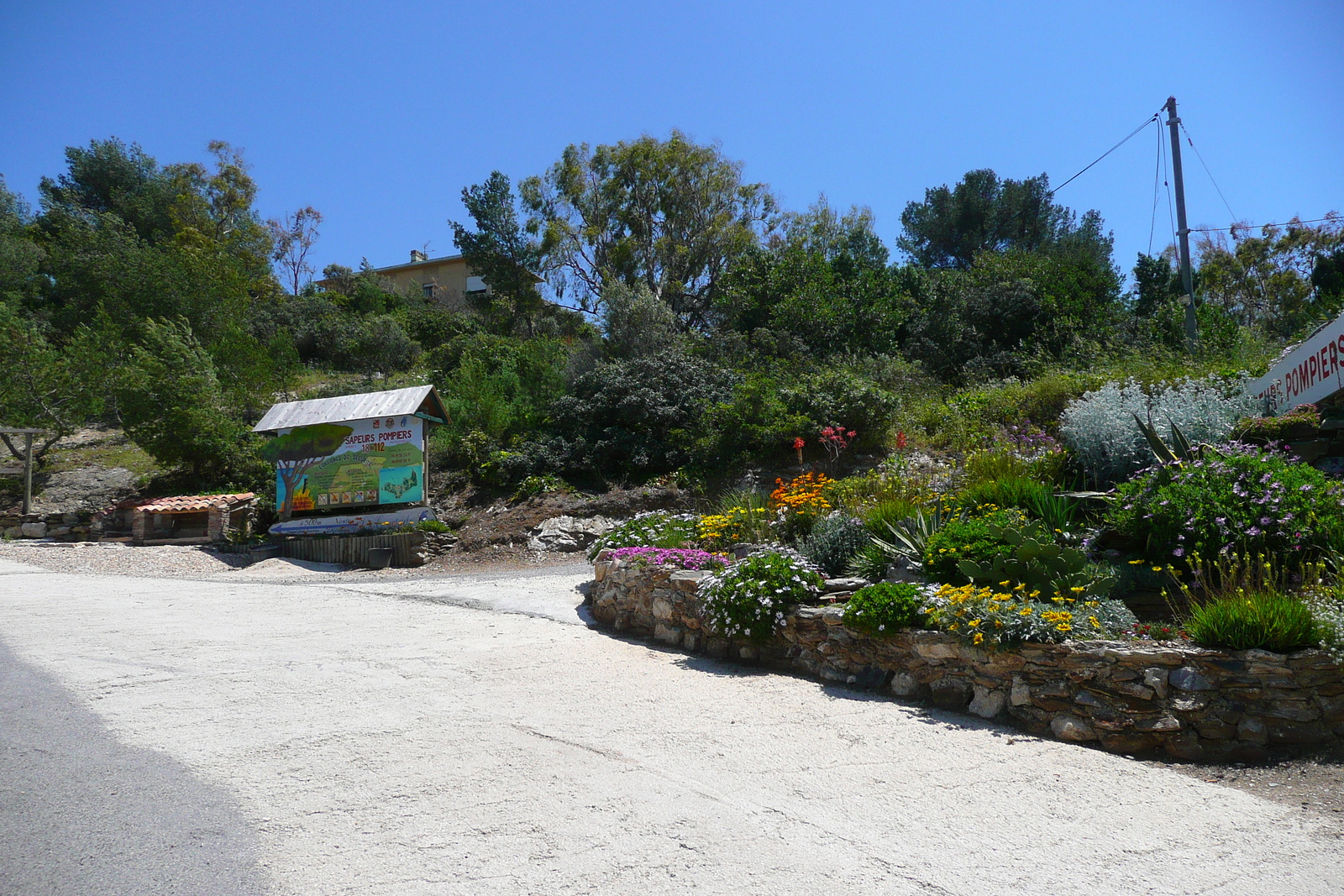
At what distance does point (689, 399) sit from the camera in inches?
677

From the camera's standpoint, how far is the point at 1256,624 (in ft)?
14.5

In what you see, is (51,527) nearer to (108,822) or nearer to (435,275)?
(108,822)

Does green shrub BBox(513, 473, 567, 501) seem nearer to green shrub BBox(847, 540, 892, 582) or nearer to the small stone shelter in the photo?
the small stone shelter

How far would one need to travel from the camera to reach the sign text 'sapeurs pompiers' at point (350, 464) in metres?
15.1

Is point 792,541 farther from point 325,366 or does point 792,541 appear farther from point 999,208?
point 999,208

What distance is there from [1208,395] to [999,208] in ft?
87.1

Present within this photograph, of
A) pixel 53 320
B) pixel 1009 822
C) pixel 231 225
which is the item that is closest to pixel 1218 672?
pixel 1009 822

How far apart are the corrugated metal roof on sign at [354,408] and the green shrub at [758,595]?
10.2m

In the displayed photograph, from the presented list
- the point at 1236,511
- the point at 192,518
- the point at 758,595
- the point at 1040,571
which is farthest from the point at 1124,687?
the point at 192,518

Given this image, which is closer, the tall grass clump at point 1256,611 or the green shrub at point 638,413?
the tall grass clump at point 1256,611

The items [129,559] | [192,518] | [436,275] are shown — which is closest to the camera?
[129,559]

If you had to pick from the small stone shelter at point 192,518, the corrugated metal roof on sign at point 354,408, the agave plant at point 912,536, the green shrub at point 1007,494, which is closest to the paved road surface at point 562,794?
the agave plant at point 912,536

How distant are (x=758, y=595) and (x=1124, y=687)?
2.75m

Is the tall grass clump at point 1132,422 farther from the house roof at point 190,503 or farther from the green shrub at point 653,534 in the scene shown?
the house roof at point 190,503
